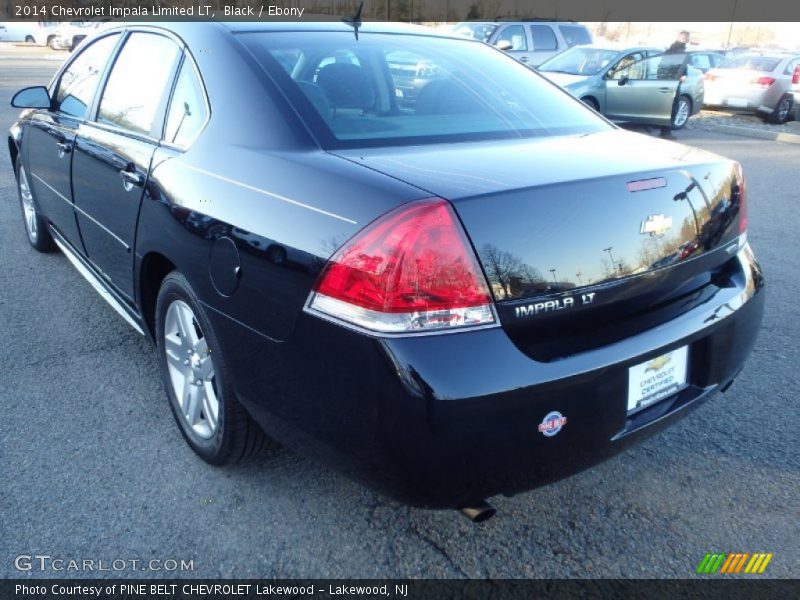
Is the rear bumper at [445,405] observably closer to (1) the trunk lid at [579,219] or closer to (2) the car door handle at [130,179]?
(1) the trunk lid at [579,219]

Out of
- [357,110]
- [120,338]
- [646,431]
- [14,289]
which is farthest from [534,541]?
[14,289]

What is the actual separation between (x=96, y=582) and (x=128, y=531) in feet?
0.74

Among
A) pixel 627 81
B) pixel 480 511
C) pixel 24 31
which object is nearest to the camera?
pixel 480 511

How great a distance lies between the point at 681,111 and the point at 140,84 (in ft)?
40.4

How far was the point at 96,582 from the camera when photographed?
2.23 metres

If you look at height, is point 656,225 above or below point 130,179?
above

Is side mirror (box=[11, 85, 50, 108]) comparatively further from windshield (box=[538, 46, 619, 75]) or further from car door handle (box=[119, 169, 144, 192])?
windshield (box=[538, 46, 619, 75])

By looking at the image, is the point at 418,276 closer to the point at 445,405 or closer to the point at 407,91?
the point at 445,405

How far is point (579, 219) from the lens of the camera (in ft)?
6.58

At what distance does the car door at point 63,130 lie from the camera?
377 centimetres

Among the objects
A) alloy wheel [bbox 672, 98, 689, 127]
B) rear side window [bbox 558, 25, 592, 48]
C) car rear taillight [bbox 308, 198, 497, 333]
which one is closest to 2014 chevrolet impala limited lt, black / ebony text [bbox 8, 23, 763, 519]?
car rear taillight [bbox 308, 198, 497, 333]

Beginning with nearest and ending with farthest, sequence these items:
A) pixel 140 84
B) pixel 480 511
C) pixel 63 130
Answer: pixel 480 511, pixel 140 84, pixel 63 130

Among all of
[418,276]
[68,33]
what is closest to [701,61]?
[418,276]

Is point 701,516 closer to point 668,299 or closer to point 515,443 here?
point 668,299
